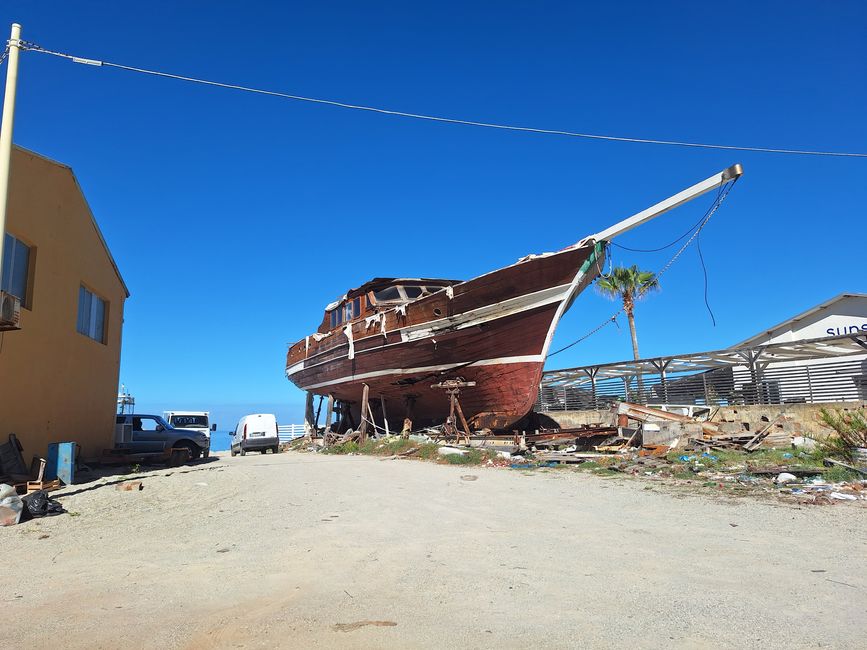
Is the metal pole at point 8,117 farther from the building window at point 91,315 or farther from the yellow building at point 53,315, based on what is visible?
the building window at point 91,315

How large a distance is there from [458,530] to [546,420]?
47.4 ft

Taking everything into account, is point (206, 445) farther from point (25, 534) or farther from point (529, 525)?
point (529, 525)

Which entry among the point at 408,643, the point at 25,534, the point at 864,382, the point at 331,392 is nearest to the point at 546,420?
the point at 864,382

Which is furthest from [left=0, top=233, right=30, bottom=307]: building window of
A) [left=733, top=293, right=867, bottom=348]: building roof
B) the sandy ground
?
[left=733, top=293, right=867, bottom=348]: building roof

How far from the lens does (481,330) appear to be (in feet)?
57.2

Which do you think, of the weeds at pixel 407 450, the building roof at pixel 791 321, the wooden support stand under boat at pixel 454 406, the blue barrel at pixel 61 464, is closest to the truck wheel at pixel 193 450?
the weeds at pixel 407 450

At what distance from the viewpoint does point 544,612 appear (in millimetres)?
3576

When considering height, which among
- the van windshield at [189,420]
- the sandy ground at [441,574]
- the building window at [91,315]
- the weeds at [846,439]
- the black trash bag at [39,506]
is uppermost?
the building window at [91,315]

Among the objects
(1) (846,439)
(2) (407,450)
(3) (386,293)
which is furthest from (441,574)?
(3) (386,293)

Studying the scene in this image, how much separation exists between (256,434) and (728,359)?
18786 mm

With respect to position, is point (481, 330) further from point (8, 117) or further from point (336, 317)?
point (8, 117)

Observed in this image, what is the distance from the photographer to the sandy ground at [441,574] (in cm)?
325

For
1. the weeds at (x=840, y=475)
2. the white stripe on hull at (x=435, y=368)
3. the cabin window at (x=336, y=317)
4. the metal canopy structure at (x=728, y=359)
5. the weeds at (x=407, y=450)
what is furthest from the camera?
the cabin window at (x=336, y=317)

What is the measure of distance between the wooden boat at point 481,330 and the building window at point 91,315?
28.5 ft
